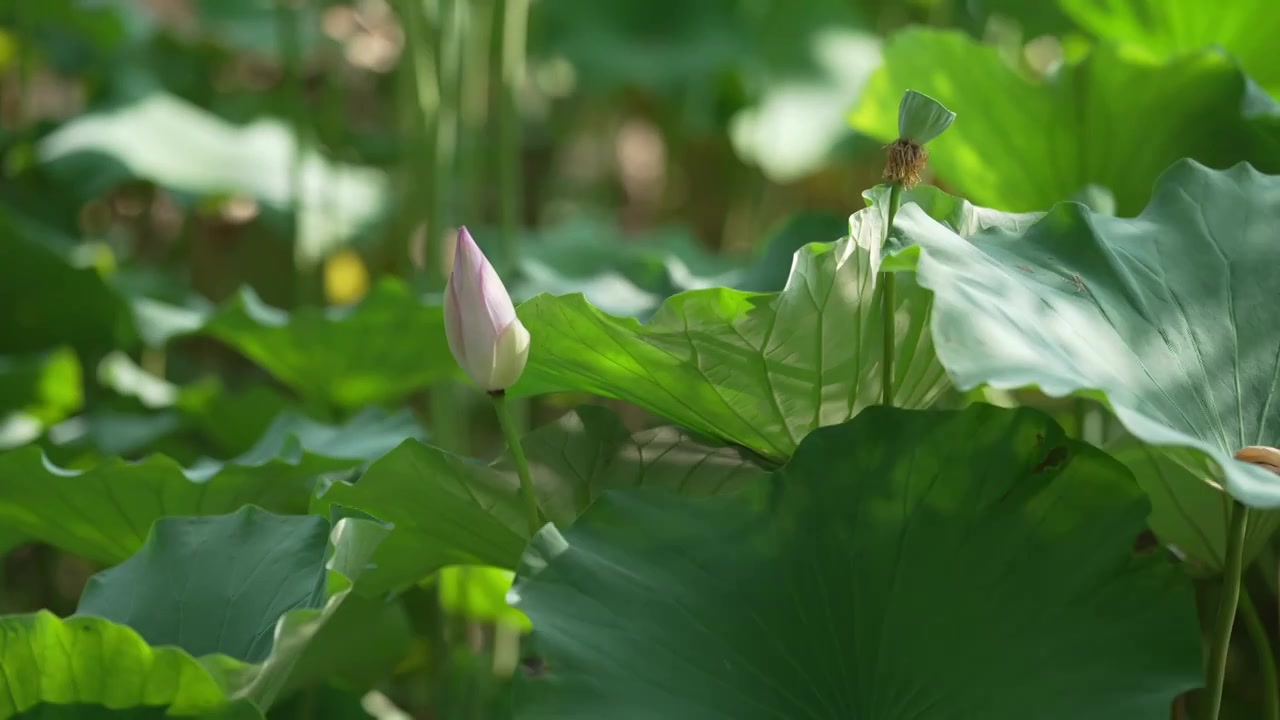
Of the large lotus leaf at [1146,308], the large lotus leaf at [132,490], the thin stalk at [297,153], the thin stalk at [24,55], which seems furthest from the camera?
the thin stalk at [24,55]

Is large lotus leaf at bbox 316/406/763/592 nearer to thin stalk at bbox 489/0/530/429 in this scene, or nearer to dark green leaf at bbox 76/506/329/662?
dark green leaf at bbox 76/506/329/662

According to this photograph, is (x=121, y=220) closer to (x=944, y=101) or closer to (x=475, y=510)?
(x=944, y=101)

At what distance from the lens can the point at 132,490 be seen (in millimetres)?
812

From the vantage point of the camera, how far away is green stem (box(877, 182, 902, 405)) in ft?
1.98

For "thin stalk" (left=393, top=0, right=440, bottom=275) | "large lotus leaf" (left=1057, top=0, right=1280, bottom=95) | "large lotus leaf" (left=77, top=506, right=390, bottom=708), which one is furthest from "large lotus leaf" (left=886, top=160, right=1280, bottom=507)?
"thin stalk" (left=393, top=0, right=440, bottom=275)

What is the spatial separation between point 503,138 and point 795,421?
72cm

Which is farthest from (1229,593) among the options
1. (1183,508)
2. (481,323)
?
(481,323)

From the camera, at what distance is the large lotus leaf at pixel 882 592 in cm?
57

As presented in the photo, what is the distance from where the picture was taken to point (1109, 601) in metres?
0.59

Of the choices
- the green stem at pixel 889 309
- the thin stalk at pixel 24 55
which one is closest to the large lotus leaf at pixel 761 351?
the green stem at pixel 889 309

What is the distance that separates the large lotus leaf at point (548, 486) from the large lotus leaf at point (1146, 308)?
0.19 metres

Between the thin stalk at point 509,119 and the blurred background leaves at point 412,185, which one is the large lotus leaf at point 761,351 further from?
the thin stalk at point 509,119

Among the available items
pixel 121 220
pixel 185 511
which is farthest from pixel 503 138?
pixel 121 220

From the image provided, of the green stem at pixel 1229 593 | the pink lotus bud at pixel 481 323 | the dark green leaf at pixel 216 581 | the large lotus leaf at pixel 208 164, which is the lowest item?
the large lotus leaf at pixel 208 164
